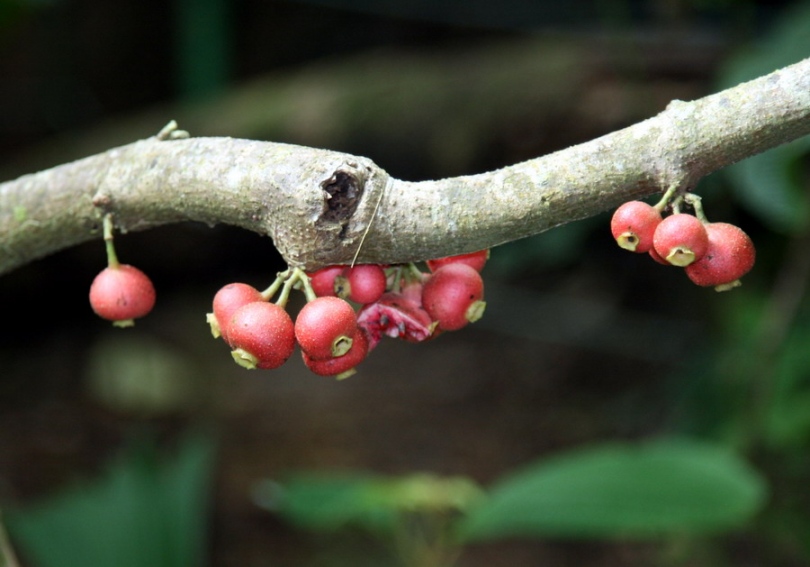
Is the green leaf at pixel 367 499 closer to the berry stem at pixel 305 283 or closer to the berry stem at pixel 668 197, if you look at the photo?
the berry stem at pixel 305 283

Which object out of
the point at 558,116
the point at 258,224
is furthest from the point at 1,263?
the point at 558,116

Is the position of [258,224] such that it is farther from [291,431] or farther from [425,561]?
[291,431]

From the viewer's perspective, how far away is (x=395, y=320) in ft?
3.29

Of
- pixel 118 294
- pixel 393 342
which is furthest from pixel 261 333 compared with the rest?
pixel 393 342

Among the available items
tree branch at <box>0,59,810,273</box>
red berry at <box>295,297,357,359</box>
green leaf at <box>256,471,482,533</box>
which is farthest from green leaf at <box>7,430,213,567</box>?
red berry at <box>295,297,357,359</box>

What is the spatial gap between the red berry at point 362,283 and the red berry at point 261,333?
122 millimetres

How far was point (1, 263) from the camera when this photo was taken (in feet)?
4.15

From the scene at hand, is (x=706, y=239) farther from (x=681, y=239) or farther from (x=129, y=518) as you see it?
(x=129, y=518)

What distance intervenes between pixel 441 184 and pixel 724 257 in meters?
0.31

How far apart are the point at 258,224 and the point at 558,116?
119 inches

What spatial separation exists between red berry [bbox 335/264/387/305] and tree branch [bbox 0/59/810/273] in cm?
4

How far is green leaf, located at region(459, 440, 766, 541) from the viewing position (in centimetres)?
212

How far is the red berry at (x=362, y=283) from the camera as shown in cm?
101

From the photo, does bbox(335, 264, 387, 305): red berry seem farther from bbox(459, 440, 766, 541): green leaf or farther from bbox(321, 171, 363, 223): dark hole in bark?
bbox(459, 440, 766, 541): green leaf
